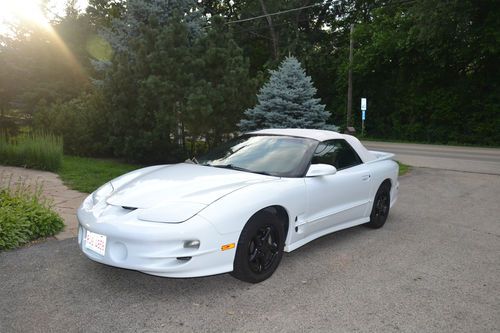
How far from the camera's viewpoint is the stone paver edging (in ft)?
17.7

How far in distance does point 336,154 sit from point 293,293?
197 cm

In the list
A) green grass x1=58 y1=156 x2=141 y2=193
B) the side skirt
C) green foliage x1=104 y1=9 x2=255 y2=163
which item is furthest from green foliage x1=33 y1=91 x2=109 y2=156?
the side skirt

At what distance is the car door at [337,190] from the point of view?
441 cm

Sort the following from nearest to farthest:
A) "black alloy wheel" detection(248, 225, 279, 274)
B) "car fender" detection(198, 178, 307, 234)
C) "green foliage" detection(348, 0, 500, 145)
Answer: "car fender" detection(198, 178, 307, 234) < "black alloy wheel" detection(248, 225, 279, 274) < "green foliage" detection(348, 0, 500, 145)

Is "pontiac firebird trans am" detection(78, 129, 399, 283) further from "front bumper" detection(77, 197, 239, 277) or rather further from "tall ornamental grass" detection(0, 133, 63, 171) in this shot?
"tall ornamental grass" detection(0, 133, 63, 171)

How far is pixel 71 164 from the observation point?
34.4 feet

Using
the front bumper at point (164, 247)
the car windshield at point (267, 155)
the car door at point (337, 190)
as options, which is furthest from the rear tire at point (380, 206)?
the front bumper at point (164, 247)

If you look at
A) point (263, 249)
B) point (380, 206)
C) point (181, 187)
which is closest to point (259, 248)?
point (263, 249)

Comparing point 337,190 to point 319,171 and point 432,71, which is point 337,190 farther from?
point 432,71

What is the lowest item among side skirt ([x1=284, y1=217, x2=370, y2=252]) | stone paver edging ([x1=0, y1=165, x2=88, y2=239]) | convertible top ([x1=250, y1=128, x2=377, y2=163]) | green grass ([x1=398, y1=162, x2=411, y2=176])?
green grass ([x1=398, y1=162, x2=411, y2=176])

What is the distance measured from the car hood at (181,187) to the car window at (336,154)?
0.84 m

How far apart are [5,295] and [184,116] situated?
260 inches

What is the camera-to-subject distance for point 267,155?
4.68 m

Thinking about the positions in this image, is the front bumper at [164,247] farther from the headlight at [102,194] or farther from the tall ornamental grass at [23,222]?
the tall ornamental grass at [23,222]
